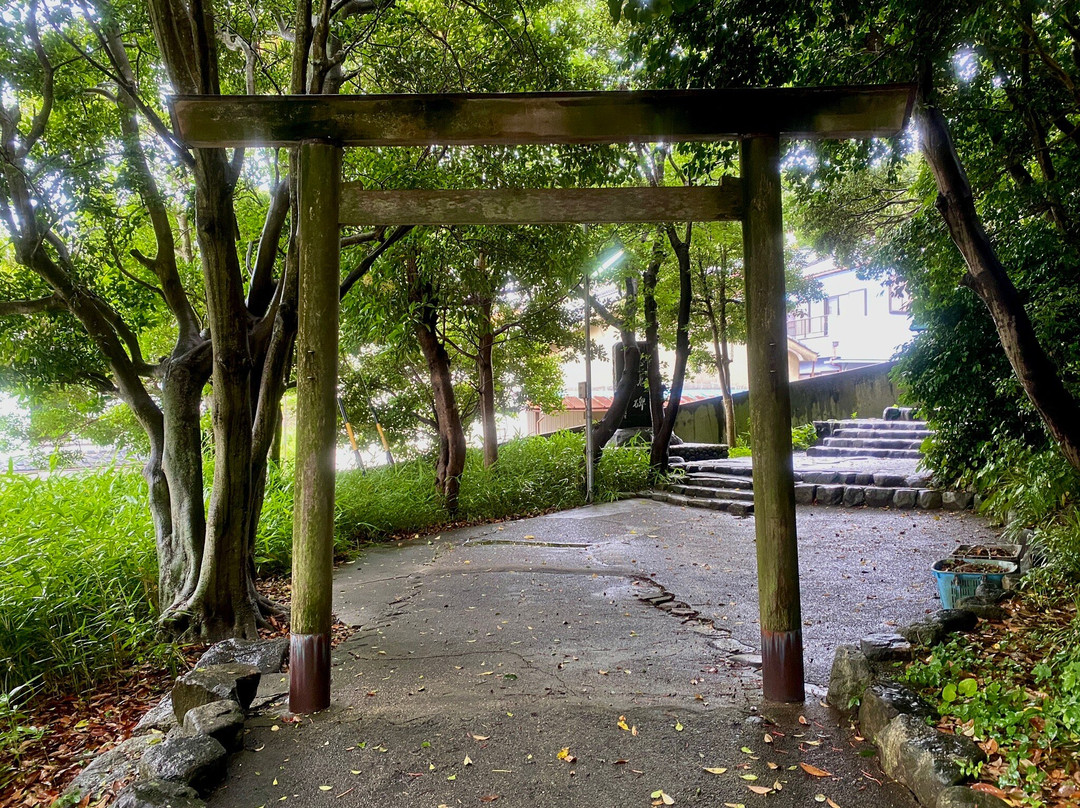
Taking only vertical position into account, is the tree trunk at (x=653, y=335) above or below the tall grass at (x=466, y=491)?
above

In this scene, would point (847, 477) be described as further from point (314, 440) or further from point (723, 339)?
point (314, 440)

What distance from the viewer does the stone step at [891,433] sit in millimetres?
12938

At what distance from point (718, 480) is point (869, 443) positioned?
3.78 m

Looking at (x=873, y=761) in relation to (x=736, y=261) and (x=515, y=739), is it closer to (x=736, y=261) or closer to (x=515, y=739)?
(x=515, y=739)

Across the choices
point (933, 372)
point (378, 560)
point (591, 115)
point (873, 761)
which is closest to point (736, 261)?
point (933, 372)

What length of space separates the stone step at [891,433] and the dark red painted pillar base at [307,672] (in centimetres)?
1231

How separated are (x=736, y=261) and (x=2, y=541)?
570 inches

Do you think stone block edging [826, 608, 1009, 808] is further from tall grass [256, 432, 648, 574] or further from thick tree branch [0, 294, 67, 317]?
thick tree branch [0, 294, 67, 317]

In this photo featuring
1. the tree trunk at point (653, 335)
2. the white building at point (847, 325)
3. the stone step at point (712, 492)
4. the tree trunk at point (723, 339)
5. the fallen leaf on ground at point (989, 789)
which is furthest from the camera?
the white building at point (847, 325)

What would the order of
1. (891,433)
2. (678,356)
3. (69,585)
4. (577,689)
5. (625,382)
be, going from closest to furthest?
1. (577,689)
2. (69,585)
3. (678,356)
4. (625,382)
5. (891,433)

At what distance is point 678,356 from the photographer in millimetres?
12430

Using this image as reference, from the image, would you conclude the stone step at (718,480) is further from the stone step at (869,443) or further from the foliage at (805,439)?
the foliage at (805,439)

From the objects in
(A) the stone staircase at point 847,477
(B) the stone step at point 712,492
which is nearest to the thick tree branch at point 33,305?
(A) the stone staircase at point 847,477

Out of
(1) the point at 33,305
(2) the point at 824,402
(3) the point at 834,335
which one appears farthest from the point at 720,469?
(3) the point at 834,335
